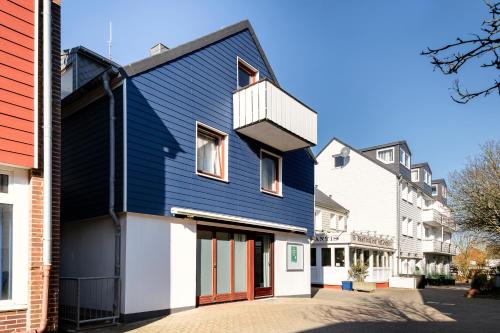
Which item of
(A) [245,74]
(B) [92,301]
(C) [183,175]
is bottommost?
(B) [92,301]

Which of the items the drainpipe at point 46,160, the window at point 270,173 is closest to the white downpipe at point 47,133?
the drainpipe at point 46,160

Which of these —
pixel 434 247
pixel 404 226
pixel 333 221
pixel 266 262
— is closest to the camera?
pixel 266 262

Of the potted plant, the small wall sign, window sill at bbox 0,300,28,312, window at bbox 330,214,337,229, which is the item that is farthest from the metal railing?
window at bbox 330,214,337,229

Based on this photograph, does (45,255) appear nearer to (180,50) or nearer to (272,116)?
(180,50)

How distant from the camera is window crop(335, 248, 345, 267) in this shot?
26.3 m

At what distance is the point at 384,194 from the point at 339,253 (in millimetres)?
8942

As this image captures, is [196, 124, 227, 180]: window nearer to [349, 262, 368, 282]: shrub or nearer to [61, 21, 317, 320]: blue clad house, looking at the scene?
[61, 21, 317, 320]: blue clad house

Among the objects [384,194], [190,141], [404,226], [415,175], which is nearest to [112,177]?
[190,141]

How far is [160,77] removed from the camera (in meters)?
12.6

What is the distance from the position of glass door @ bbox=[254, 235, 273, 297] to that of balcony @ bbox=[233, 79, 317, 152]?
3.52 m

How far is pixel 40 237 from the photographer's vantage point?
309 inches

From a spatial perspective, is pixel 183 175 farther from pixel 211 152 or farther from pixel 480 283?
pixel 480 283

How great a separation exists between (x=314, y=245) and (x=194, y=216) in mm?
15782

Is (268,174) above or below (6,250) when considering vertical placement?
above
